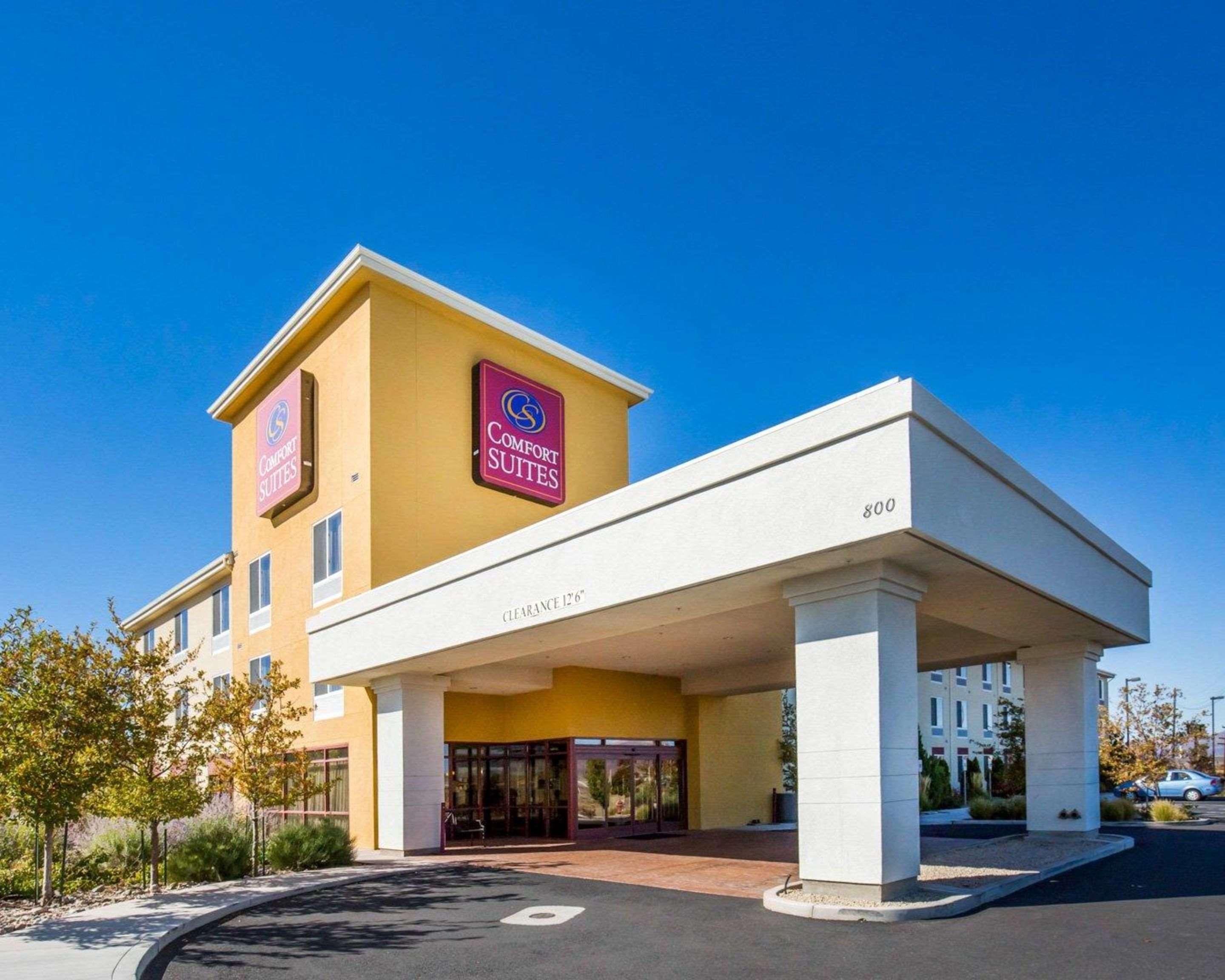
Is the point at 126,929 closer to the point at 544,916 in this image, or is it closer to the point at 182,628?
the point at 544,916

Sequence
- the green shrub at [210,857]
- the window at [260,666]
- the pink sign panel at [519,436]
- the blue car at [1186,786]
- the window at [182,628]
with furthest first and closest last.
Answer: the blue car at [1186,786] → the window at [182,628] → the window at [260,666] → the pink sign panel at [519,436] → the green shrub at [210,857]

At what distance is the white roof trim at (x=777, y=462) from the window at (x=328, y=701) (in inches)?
235

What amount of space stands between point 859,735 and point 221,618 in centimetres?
2978

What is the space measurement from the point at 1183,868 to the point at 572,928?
10501 mm

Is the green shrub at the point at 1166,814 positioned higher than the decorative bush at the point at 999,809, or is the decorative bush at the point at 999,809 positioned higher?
the green shrub at the point at 1166,814

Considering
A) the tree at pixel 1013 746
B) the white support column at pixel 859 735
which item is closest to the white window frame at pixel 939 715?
the tree at pixel 1013 746

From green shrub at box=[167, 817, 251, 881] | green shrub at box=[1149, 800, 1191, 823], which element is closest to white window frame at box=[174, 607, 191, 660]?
green shrub at box=[167, 817, 251, 881]

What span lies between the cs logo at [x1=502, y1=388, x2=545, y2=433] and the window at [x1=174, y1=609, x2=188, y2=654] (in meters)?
20.1

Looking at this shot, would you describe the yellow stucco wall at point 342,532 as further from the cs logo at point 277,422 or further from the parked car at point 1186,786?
the parked car at point 1186,786

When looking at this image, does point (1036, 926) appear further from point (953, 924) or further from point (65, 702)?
point (65, 702)

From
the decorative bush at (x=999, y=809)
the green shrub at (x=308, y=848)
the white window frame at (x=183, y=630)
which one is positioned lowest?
the decorative bush at (x=999, y=809)

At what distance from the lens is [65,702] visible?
53.8 feet

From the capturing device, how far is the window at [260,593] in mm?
30641

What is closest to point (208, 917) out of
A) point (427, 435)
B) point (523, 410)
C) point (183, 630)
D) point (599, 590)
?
point (599, 590)
